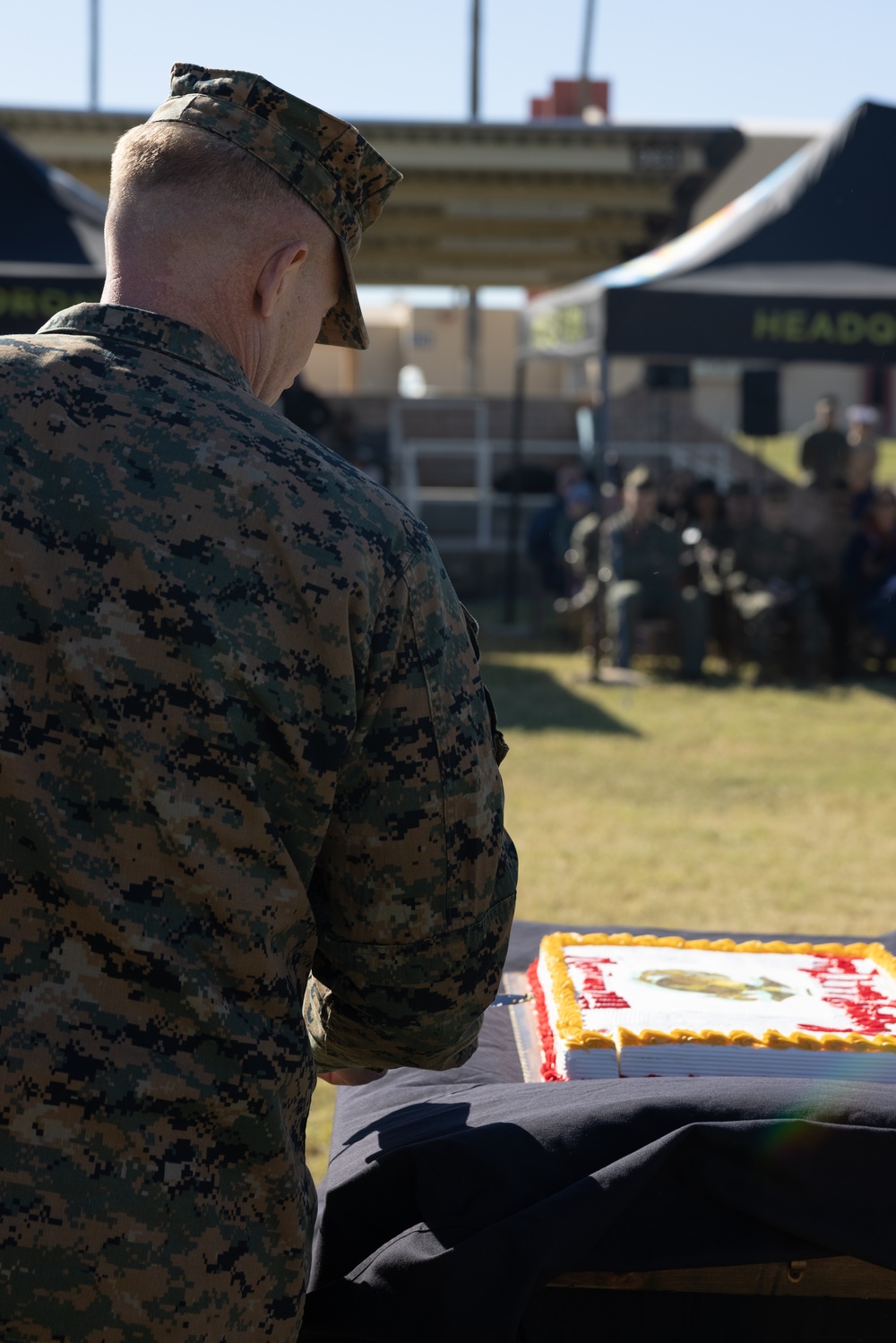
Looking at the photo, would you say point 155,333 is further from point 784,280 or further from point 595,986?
point 784,280

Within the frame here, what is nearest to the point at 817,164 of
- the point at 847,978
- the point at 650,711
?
the point at 650,711

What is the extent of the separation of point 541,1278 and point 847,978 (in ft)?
2.96

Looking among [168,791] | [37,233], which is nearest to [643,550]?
[37,233]

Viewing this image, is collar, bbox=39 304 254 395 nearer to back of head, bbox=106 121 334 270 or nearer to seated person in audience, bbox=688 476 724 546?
back of head, bbox=106 121 334 270

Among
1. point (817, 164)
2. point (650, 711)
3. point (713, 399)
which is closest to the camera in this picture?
point (650, 711)

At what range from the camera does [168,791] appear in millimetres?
1276

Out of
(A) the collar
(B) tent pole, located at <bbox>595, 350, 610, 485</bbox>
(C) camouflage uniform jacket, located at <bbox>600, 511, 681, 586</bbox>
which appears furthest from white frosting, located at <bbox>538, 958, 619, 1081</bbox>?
(C) camouflage uniform jacket, located at <bbox>600, 511, 681, 586</bbox>

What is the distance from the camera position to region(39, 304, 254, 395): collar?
1.37m

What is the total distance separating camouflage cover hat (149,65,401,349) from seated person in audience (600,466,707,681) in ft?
28.9

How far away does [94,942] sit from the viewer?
129cm

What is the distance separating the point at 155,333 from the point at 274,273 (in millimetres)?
143

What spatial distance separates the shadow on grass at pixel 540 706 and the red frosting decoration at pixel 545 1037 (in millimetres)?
5754

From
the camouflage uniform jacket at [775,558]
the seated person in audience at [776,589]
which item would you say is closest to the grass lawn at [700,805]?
the seated person in audience at [776,589]

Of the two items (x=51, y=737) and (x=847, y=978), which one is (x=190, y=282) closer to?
(x=51, y=737)
